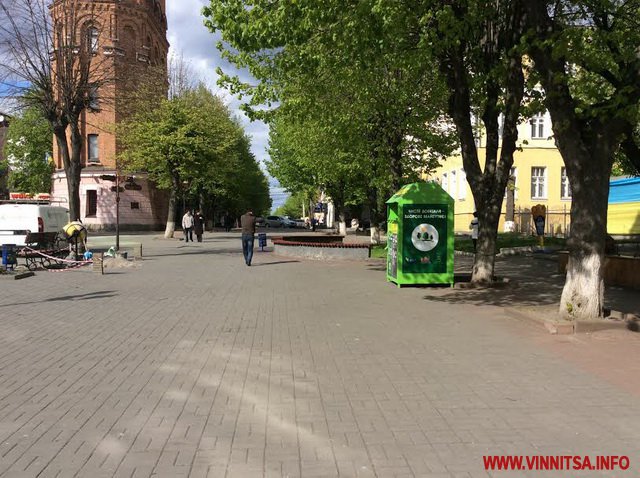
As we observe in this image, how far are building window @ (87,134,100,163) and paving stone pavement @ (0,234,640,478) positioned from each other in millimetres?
37315

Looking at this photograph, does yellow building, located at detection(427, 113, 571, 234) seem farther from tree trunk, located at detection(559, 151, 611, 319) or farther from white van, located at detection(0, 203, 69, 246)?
tree trunk, located at detection(559, 151, 611, 319)

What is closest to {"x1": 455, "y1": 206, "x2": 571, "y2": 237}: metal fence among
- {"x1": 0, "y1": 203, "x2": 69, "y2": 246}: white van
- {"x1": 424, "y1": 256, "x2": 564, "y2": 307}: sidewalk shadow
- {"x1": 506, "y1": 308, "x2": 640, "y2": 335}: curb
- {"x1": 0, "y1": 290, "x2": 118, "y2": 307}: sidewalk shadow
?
{"x1": 424, "y1": 256, "x2": 564, "y2": 307}: sidewalk shadow

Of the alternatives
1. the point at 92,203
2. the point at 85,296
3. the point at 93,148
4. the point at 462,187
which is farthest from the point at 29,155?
the point at 85,296

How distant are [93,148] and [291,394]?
1736 inches

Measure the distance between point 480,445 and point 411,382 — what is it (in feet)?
4.90

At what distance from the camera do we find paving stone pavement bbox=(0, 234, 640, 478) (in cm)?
363

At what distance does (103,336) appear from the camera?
23.8 ft

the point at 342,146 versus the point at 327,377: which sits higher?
the point at 342,146

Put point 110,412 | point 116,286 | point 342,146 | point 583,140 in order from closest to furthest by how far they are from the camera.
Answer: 1. point 110,412
2. point 583,140
3. point 116,286
4. point 342,146

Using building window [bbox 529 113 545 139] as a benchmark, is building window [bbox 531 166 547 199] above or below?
below

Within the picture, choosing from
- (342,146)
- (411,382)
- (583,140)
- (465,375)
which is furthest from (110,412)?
(342,146)

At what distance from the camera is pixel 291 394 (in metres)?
4.93

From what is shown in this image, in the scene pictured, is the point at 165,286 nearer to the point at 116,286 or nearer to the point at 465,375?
the point at 116,286

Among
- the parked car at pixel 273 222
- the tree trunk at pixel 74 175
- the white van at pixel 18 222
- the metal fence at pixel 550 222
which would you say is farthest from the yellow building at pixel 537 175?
the parked car at pixel 273 222
